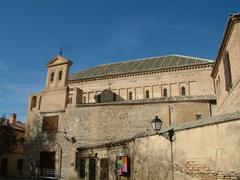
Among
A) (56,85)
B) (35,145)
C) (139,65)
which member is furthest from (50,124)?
(139,65)

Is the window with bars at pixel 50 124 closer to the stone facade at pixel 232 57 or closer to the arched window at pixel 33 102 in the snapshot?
the arched window at pixel 33 102

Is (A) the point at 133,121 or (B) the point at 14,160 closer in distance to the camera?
(A) the point at 133,121

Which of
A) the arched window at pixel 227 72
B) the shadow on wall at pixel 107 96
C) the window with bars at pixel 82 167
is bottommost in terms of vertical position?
the window with bars at pixel 82 167

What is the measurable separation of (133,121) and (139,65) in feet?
42.3

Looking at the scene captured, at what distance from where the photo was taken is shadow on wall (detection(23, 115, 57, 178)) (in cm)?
2547

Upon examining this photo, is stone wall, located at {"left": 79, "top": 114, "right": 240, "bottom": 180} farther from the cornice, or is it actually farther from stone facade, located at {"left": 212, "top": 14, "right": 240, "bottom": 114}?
the cornice

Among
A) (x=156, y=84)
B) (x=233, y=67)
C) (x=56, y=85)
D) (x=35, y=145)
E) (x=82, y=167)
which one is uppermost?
(x=156, y=84)

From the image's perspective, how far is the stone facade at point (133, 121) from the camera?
9.19 metres

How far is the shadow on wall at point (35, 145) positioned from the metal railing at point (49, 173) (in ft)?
1.20

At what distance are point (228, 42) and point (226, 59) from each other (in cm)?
110

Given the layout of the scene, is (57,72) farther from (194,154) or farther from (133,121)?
(194,154)

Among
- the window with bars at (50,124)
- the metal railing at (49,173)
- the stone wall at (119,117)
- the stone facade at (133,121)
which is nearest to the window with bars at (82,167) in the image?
the stone facade at (133,121)

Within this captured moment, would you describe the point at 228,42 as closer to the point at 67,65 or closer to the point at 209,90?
the point at 209,90

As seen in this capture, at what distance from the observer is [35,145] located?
86.6 ft
